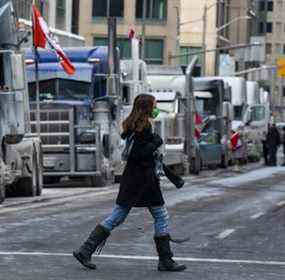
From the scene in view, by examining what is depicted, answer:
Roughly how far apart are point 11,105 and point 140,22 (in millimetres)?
59114

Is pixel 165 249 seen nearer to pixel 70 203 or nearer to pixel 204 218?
pixel 204 218

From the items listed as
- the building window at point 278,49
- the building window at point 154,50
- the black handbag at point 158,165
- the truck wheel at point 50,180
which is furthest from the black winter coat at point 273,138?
the building window at point 278,49

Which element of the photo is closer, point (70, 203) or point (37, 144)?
point (70, 203)

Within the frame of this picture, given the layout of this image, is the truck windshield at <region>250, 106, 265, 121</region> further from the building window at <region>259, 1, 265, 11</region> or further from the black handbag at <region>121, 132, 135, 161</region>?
the building window at <region>259, 1, 265, 11</region>

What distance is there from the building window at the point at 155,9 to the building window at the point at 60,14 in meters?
27.0

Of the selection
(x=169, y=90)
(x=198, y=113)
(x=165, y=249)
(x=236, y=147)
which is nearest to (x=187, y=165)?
(x=169, y=90)

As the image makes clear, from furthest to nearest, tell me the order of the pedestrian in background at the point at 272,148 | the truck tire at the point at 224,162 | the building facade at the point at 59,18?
the pedestrian in background at the point at 272,148, the building facade at the point at 59,18, the truck tire at the point at 224,162

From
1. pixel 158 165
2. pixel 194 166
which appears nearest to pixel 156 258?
pixel 158 165

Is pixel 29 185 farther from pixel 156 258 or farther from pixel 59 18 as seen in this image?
pixel 59 18

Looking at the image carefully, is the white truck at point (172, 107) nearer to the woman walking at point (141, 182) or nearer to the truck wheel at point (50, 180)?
the truck wheel at point (50, 180)

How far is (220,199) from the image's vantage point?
22.3 m

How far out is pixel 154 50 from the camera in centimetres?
7925

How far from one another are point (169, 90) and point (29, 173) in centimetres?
1460

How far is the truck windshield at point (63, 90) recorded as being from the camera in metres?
26.8
